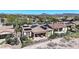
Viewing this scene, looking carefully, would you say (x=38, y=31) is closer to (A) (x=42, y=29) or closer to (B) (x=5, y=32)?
(A) (x=42, y=29)

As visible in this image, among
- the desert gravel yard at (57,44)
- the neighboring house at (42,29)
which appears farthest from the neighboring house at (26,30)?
the desert gravel yard at (57,44)

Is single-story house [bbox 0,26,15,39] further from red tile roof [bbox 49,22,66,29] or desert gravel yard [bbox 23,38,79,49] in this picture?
red tile roof [bbox 49,22,66,29]

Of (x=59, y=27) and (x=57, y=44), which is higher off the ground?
(x=59, y=27)

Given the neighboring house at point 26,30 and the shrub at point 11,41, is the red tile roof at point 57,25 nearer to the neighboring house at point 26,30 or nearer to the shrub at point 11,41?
the neighboring house at point 26,30

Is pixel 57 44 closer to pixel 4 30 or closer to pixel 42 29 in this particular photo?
pixel 42 29

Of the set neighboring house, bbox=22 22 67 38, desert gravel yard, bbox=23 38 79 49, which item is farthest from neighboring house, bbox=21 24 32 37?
desert gravel yard, bbox=23 38 79 49

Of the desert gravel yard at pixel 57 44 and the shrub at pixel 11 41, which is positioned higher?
the shrub at pixel 11 41

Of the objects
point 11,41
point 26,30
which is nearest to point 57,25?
point 26,30
